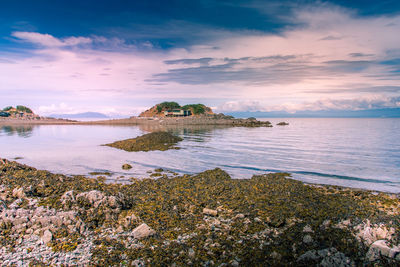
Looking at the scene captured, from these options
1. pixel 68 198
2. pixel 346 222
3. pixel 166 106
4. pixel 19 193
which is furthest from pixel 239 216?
pixel 166 106

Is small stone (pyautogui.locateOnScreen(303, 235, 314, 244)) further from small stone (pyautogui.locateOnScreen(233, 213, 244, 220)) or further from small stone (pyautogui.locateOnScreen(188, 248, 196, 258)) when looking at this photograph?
small stone (pyautogui.locateOnScreen(188, 248, 196, 258))

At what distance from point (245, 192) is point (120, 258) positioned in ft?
22.5

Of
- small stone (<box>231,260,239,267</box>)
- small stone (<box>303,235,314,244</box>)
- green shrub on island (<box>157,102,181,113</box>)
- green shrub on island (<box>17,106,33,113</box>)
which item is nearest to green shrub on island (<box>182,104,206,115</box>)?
green shrub on island (<box>157,102,181,113</box>)

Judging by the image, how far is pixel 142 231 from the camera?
7.29 m

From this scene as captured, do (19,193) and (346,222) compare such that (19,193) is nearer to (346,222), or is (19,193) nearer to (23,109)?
(346,222)

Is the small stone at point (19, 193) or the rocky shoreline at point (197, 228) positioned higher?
the small stone at point (19, 193)

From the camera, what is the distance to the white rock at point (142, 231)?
721cm

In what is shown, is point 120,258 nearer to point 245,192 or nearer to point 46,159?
point 245,192

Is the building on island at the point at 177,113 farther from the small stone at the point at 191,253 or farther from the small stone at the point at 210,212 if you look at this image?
the small stone at the point at 191,253

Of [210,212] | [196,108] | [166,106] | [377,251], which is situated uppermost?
[166,106]

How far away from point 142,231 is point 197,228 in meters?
1.86

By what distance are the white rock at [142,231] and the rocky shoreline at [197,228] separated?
0.11ft

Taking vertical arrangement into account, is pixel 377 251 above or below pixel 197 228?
above

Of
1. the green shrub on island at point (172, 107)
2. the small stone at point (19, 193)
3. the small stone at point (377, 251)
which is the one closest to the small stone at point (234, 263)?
the small stone at point (377, 251)
